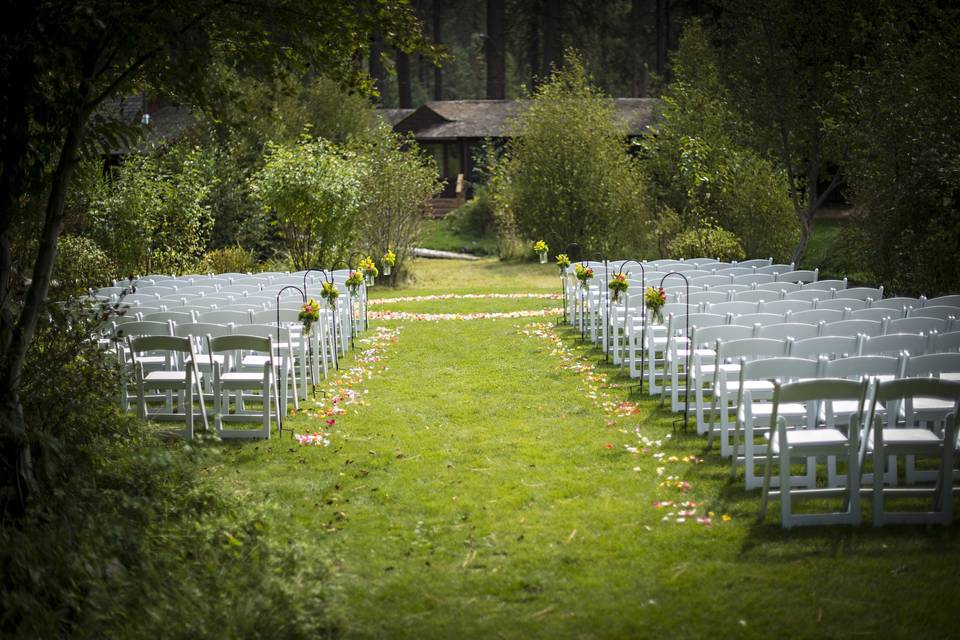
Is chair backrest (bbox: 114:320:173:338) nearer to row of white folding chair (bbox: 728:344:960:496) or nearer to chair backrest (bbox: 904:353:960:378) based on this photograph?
row of white folding chair (bbox: 728:344:960:496)

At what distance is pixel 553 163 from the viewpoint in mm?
27844

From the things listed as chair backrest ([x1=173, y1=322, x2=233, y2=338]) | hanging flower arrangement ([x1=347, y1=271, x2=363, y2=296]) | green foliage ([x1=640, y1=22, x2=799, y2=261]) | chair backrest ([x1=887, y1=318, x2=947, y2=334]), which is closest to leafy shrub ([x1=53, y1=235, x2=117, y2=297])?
chair backrest ([x1=173, y1=322, x2=233, y2=338])

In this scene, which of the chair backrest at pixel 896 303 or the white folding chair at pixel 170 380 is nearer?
the white folding chair at pixel 170 380

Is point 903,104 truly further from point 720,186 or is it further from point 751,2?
point 720,186

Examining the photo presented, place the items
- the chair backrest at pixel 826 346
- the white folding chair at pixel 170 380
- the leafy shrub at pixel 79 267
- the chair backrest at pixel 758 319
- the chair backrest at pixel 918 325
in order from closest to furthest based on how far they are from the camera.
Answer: the chair backrest at pixel 826 346, the leafy shrub at pixel 79 267, the white folding chair at pixel 170 380, the chair backrest at pixel 918 325, the chair backrest at pixel 758 319

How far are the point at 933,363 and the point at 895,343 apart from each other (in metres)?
0.97

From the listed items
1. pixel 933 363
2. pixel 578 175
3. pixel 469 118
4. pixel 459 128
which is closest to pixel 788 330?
pixel 933 363

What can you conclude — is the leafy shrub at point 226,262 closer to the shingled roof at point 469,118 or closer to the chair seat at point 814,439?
the chair seat at point 814,439

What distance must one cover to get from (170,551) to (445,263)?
86.4 feet

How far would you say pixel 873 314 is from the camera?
9.83 metres

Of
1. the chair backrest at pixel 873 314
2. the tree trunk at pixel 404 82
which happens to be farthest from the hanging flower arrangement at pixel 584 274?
the tree trunk at pixel 404 82

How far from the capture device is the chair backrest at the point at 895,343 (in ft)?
26.1

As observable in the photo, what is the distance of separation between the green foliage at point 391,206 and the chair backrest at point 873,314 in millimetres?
16683

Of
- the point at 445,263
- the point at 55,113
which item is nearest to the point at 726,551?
the point at 55,113
